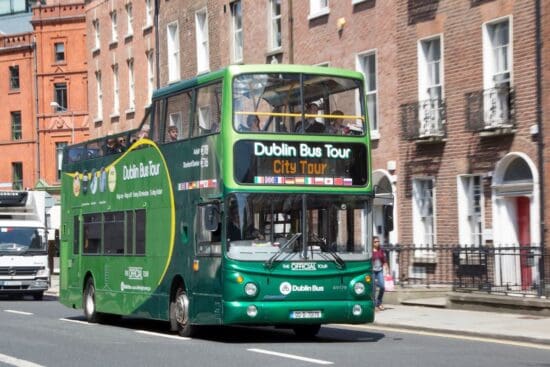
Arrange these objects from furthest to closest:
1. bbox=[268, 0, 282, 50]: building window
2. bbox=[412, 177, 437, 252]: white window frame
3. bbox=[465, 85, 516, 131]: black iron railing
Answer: bbox=[268, 0, 282, 50]: building window, bbox=[412, 177, 437, 252]: white window frame, bbox=[465, 85, 516, 131]: black iron railing

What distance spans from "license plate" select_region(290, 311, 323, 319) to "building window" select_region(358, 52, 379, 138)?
613 inches

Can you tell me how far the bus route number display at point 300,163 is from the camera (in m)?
19.3


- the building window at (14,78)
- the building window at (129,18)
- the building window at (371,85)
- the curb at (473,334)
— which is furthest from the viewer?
the building window at (14,78)

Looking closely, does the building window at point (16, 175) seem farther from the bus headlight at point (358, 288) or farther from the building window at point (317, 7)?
the bus headlight at point (358, 288)

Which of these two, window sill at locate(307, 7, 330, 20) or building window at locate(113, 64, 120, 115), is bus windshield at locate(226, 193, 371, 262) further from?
building window at locate(113, 64, 120, 115)

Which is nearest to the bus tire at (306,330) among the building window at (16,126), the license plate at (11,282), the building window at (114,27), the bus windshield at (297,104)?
the bus windshield at (297,104)

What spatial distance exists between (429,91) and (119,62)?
2459cm

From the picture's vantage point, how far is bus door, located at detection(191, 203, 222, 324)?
64.2 feet

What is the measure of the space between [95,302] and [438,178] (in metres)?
10.1

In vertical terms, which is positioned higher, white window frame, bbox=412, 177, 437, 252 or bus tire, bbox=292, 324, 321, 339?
white window frame, bbox=412, 177, 437, 252

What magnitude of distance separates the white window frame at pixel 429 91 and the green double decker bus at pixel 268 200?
11.2 m

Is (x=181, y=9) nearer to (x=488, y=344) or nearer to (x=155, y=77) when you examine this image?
(x=155, y=77)

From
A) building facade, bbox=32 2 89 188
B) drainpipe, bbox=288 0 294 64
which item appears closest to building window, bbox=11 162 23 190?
building facade, bbox=32 2 89 188

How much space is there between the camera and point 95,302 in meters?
25.6
